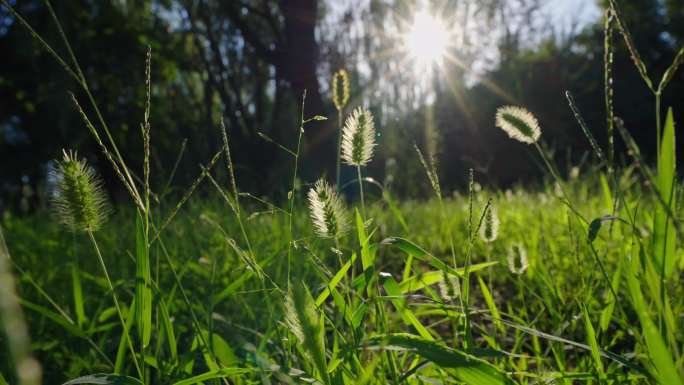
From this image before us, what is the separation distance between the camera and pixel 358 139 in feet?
2.89

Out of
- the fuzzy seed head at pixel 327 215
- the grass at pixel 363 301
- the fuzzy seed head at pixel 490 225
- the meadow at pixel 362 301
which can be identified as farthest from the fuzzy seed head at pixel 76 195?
the fuzzy seed head at pixel 490 225

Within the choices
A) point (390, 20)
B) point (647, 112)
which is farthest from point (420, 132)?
point (647, 112)

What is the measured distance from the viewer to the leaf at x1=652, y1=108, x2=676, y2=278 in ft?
2.09

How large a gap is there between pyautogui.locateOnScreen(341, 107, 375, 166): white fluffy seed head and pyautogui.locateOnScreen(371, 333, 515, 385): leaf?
321 mm

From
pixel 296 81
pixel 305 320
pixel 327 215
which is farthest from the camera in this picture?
pixel 296 81

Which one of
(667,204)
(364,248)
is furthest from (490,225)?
(667,204)

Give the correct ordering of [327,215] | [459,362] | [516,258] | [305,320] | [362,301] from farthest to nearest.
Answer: [516,258] → [362,301] → [327,215] → [459,362] → [305,320]

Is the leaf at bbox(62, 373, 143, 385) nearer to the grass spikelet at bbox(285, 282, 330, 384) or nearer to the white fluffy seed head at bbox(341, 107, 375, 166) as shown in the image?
the grass spikelet at bbox(285, 282, 330, 384)

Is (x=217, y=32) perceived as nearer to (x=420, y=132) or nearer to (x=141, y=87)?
(x=141, y=87)

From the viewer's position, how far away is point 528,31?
13492mm

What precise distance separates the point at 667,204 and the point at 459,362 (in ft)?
1.05

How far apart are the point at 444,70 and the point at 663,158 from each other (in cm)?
1215

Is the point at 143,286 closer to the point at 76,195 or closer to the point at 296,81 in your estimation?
the point at 76,195

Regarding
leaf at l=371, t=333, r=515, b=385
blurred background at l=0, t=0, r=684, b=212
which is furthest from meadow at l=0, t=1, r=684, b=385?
blurred background at l=0, t=0, r=684, b=212
